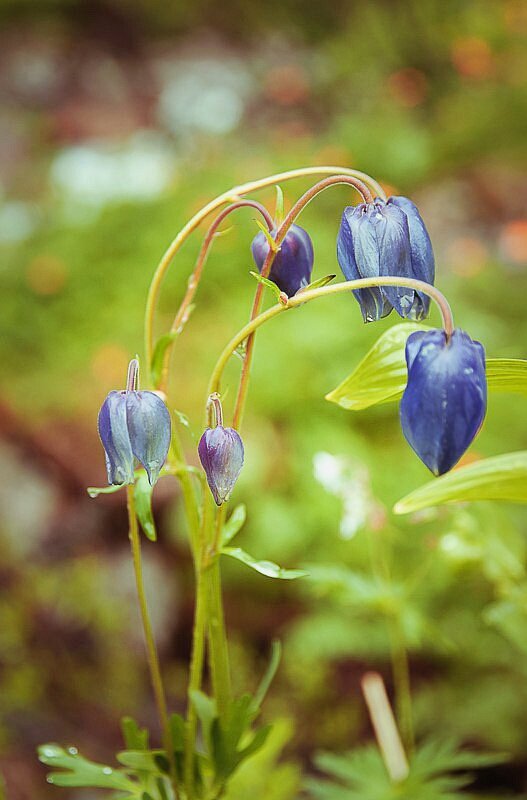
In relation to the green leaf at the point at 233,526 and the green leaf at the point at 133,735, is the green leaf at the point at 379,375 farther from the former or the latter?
the green leaf at the point at 133,735

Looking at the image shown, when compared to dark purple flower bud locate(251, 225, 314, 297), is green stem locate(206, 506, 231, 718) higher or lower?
lower

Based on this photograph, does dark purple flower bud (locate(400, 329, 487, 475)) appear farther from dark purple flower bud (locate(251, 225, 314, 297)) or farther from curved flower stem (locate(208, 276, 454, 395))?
dark purple flower bud (locate(251, 225, 314, 297))

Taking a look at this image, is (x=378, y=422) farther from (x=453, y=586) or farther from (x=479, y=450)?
(x=453, y=586)

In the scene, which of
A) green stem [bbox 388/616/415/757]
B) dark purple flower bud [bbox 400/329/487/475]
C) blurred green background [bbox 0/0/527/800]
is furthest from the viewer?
blurred green background [bbox 0/0/527/800]

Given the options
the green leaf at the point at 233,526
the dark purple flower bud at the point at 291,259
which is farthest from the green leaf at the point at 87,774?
the dark purple flower bud at the point at 291,259

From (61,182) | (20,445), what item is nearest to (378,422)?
(20,445)

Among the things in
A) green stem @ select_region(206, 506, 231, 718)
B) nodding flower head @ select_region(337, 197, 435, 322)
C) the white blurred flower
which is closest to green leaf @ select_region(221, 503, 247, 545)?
green stem @ select_region(206, 506, 231, 718)

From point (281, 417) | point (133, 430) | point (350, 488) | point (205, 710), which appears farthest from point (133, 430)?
point (281, 417)
